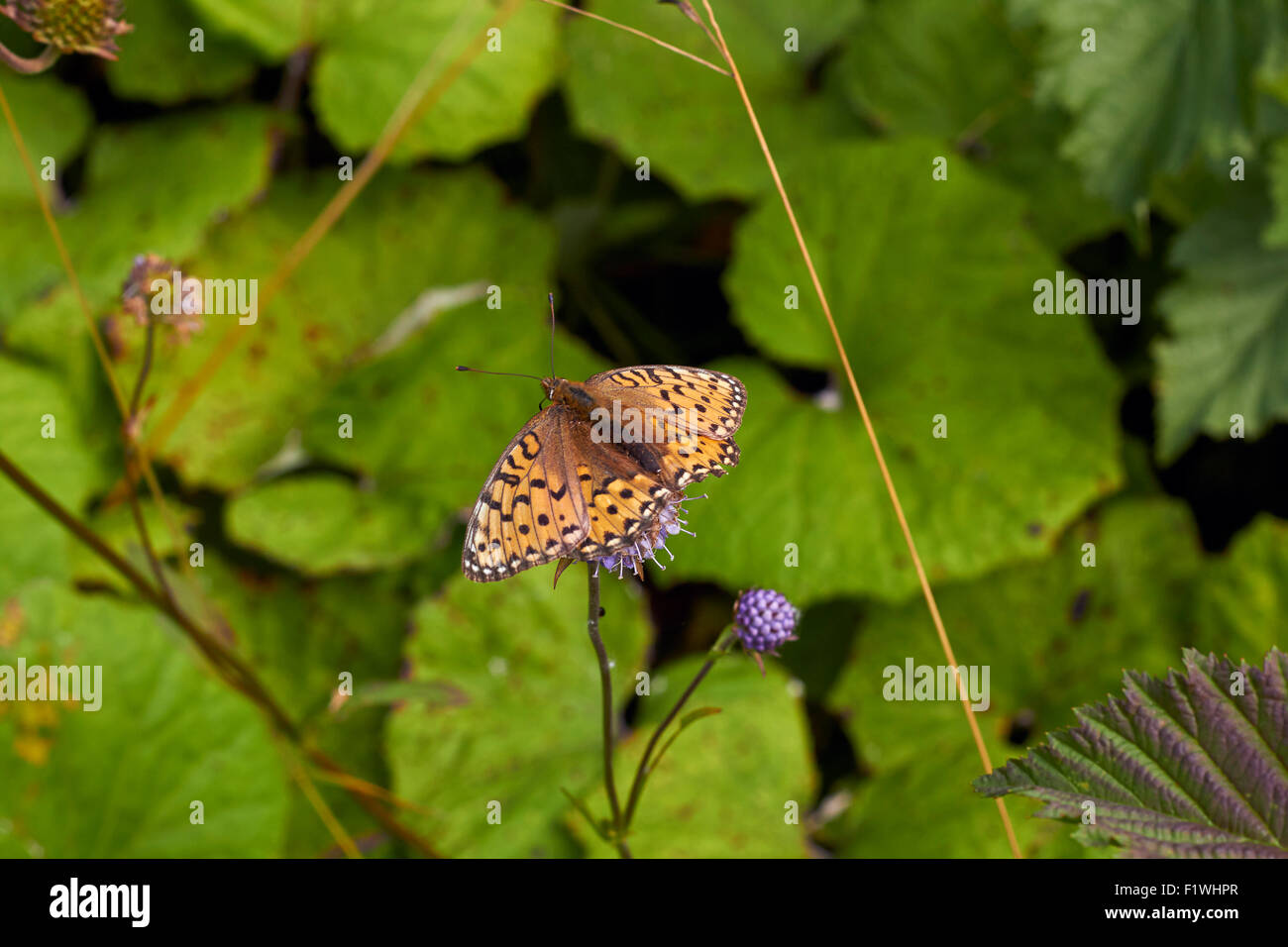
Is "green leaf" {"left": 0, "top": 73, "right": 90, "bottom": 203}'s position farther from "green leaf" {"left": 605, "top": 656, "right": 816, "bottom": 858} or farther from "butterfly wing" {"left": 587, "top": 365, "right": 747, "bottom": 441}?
"green leaf" {"left": 605, "top": 656, "right": 816, "bottom": 858}

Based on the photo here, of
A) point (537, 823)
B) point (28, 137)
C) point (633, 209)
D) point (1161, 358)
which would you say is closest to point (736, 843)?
point (537, 823)

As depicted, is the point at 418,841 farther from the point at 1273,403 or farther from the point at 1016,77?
the point at 1016,77

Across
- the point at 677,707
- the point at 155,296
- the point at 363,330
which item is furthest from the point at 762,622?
the point at 363,330

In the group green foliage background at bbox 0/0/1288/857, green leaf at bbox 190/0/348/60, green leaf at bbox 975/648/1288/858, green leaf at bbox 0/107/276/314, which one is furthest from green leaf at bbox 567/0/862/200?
green leaf at bbox 975/648/1288/858

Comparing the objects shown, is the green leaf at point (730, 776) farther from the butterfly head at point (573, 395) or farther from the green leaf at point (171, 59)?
the green leaf at point (171, 59)

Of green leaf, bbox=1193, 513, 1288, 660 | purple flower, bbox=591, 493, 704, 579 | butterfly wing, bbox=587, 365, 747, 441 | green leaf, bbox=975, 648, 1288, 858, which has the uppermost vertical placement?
butterfly wing, bbox=587, 365, 747, 441

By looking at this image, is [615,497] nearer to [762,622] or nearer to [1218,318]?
[762,622]
